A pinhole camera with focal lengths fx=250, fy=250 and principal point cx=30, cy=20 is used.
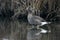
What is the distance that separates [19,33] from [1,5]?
5.49 meters

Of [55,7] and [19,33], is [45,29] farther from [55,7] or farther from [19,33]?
[55,7]

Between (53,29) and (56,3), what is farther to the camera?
(56,3)

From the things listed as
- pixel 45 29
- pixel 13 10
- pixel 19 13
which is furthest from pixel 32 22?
pixel 13 10

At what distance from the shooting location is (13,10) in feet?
43.7

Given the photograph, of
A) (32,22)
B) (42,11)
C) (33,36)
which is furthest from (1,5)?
(33,36)

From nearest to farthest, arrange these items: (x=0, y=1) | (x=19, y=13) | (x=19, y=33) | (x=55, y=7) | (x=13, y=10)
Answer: (x=19, y=33) < (x=55, y=7) < (x=19, y=13) < (x=13, y=10) < (x=0, y=1)

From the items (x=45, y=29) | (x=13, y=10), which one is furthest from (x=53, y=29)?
(x=13, y=10)

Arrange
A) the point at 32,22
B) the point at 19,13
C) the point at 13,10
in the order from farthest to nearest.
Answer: the point at 13,10
the point at 19,13
the point at 32,22

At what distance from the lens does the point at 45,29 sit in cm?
902

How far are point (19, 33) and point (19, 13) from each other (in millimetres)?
3860

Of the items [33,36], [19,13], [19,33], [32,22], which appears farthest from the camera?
[19,13]

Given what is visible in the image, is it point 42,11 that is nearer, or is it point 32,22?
point 32,22

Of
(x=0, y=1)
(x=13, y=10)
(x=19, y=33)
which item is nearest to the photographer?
(x=19, y=33)

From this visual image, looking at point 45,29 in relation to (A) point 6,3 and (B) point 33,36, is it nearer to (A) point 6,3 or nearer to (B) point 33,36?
(B) point 33,36
